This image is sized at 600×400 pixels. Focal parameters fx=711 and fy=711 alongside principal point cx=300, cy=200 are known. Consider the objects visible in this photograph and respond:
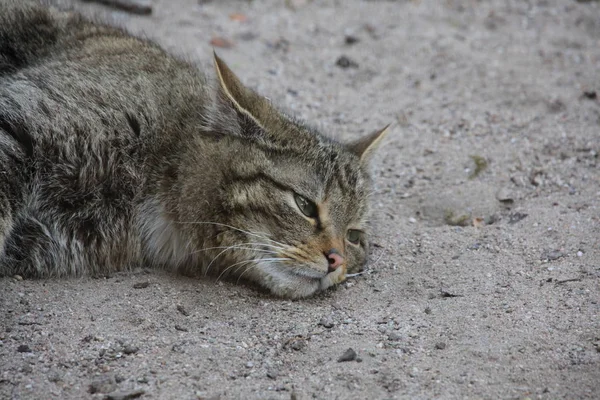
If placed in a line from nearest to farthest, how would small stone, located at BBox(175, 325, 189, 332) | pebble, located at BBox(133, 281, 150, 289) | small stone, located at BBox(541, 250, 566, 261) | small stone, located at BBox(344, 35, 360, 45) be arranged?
1. small stone, located at BBox(175, 325, 189, 332)
2. pebble, located at BBox(133, 281, 150, 289)
3. small stone, located at BBox(541, 250, 566, 261)
4. small stone, located at BBox(344, 35, 360, 45)

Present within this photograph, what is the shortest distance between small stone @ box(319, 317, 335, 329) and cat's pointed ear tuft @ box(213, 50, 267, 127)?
48.3 inches

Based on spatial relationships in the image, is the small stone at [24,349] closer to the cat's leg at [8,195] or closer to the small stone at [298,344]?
the cat's leg at [8,195]

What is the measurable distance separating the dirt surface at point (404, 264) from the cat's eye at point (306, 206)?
1.75 ft

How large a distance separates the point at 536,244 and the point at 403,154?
5.55ft

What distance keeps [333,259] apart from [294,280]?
266 millimetres

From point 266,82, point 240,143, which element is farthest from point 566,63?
point 240,143

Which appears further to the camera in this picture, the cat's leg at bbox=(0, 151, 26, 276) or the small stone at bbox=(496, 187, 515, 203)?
the small stone at bbox=(496, 187, 515, 203)

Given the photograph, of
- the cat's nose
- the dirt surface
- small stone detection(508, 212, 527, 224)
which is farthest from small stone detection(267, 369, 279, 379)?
small stone detection(508, 212, 527, 224)

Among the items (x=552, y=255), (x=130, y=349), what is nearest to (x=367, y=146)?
(x=552, y=255)

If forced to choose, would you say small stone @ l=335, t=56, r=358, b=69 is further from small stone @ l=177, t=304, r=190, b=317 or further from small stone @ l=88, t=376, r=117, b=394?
small stone @ l=88, t=376, r=117, b=394

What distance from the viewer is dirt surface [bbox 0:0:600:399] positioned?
3.50m

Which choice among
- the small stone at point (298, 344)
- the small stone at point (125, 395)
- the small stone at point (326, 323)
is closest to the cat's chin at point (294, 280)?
the small stone at point (326, 323)

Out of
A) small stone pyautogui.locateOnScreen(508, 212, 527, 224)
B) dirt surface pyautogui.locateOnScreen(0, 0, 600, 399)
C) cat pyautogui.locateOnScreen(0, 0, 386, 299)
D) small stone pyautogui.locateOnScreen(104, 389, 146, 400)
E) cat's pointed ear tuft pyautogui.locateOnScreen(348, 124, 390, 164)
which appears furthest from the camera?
small stone pyautogui.locateOnScreen(508, 212, 527, 224)

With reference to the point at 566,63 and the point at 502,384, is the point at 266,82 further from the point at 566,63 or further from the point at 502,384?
the point at 502,384
